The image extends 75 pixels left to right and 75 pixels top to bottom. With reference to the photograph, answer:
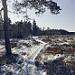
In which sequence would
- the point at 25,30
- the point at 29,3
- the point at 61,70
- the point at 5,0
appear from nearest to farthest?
the point at 61,70, the point at 5,0, the point at 29,3, the point at 25,30

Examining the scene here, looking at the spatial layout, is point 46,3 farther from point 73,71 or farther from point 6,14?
point 73,71

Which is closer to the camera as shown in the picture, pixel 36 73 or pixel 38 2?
pixel 36 73

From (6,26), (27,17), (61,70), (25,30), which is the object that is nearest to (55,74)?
(61,70)

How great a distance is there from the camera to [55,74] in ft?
26.8

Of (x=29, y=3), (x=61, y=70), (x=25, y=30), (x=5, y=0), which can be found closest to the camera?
(x=61, y=70)

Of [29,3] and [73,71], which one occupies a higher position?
[29,3]

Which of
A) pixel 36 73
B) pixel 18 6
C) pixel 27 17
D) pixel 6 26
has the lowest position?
pixel 36 73

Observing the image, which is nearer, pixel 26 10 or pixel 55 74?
pixel 55 74

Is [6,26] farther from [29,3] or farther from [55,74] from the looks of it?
[55,74]

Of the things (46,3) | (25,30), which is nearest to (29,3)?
(46,3)

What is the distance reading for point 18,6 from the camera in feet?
52.3

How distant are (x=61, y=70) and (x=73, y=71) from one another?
840 mm

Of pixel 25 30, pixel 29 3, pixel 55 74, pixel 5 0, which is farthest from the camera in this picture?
pixel 25 30

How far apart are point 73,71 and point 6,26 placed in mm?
9062
